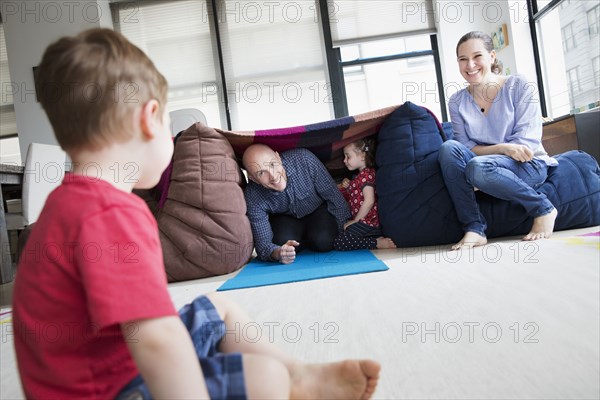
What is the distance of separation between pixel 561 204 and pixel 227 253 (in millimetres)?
1272

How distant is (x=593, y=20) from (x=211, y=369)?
3.73 metres

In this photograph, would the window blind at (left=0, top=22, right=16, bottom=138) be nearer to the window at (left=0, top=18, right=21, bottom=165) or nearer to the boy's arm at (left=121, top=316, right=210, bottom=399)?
the window at (left=0, top=18, right=21, bottom=165)

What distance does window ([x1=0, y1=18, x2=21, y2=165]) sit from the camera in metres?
5.07

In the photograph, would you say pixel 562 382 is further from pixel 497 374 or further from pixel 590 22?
pixel 590 22

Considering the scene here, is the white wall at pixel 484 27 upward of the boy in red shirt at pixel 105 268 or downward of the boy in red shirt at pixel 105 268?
upward

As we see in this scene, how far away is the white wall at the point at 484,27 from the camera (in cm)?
407

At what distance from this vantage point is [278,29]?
16.0 feet

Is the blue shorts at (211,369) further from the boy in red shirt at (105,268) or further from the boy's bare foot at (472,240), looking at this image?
the boy's bare foot at (472,240)

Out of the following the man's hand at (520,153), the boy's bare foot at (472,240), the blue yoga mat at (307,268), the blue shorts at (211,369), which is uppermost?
the man's hand at (520,153)

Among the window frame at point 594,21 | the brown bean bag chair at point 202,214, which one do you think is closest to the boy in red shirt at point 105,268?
the brown bean bag chair at point 202,214

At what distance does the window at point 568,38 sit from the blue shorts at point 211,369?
12.7 feet

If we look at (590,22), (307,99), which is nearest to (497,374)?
(590,22)

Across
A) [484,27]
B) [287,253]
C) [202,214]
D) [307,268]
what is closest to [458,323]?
[307,268]

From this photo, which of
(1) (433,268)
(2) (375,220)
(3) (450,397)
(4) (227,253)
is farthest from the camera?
(2) (375,220)
